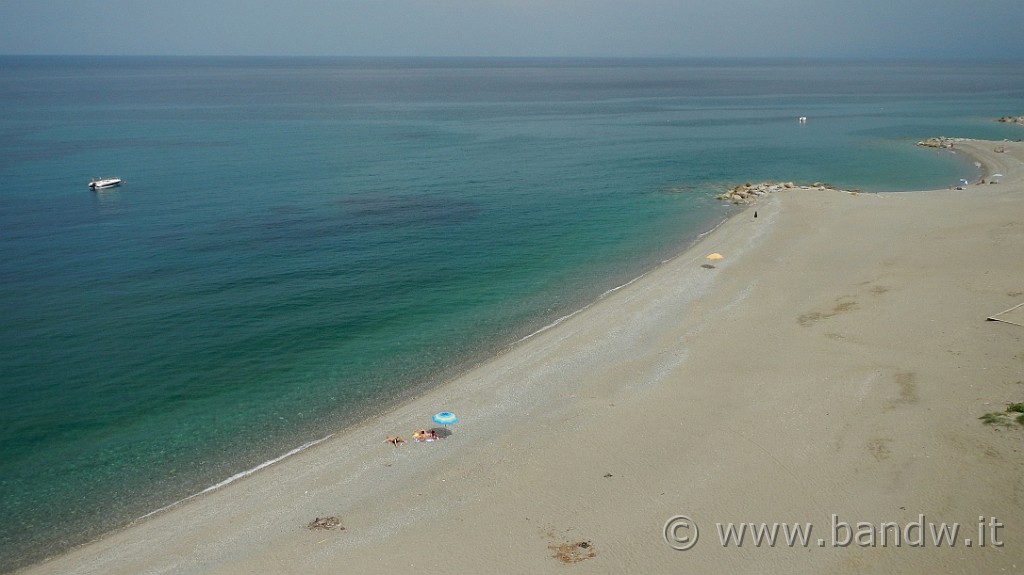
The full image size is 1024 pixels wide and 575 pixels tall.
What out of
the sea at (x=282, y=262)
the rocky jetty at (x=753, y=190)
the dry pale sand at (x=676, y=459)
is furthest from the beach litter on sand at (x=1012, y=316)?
the rocky jetty at (x=753, y=190)

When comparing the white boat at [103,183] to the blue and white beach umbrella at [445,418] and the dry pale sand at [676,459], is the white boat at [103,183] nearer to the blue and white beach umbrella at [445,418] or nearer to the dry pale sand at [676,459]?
the dry pale sand at [676,459]

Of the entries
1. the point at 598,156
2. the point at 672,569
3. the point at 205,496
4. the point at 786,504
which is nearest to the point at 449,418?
the point at 205,496

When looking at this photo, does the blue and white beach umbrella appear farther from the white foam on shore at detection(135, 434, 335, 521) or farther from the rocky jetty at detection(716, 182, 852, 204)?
the rocky jetty at detection(716, 182, 852, 204)

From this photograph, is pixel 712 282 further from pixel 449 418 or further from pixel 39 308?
pixel 39 308

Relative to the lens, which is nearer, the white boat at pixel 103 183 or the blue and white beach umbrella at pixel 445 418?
the blue and white beach umbrella at pixel 445 418

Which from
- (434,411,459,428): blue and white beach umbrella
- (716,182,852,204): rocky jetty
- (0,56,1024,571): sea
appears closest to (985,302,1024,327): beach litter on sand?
(0,56,1024,571): sea

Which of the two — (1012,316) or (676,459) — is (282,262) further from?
(1012,316)
